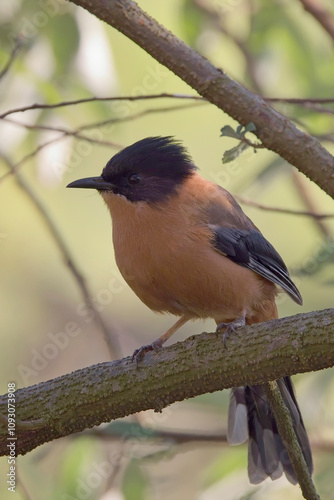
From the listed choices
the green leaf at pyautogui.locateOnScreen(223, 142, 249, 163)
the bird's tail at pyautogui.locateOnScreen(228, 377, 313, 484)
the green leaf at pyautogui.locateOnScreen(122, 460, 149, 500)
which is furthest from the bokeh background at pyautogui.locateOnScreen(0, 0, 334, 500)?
the green leaf at pyautogui.locateOnScreen(223, 142, 249, 163)

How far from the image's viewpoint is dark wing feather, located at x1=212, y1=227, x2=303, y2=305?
192 inches

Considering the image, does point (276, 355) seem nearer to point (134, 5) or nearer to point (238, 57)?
point (134, 5)

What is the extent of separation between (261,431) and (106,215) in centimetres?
369

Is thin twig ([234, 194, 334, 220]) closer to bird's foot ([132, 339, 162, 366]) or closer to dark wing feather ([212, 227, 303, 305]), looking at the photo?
dark wing feather ([212, 227, 303, 305])

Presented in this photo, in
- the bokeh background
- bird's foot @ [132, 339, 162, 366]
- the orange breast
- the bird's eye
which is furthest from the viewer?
the bird's eye

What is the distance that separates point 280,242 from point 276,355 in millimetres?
4785

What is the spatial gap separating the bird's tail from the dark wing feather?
0.68 meters

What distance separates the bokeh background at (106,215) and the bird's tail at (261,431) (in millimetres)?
138

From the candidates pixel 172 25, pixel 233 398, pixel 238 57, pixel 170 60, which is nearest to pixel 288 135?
pixel 170 60

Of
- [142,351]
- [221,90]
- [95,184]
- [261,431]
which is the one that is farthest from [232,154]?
[261,431]

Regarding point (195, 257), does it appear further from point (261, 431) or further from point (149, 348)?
point (261, 431)

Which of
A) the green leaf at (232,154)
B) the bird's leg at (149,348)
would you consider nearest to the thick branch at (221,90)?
the green leaf at (232,154)

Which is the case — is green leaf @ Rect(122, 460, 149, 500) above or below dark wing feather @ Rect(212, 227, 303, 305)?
below

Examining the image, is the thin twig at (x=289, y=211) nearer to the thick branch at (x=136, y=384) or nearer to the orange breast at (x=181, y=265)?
the orange breast at (x=181, y=265)
